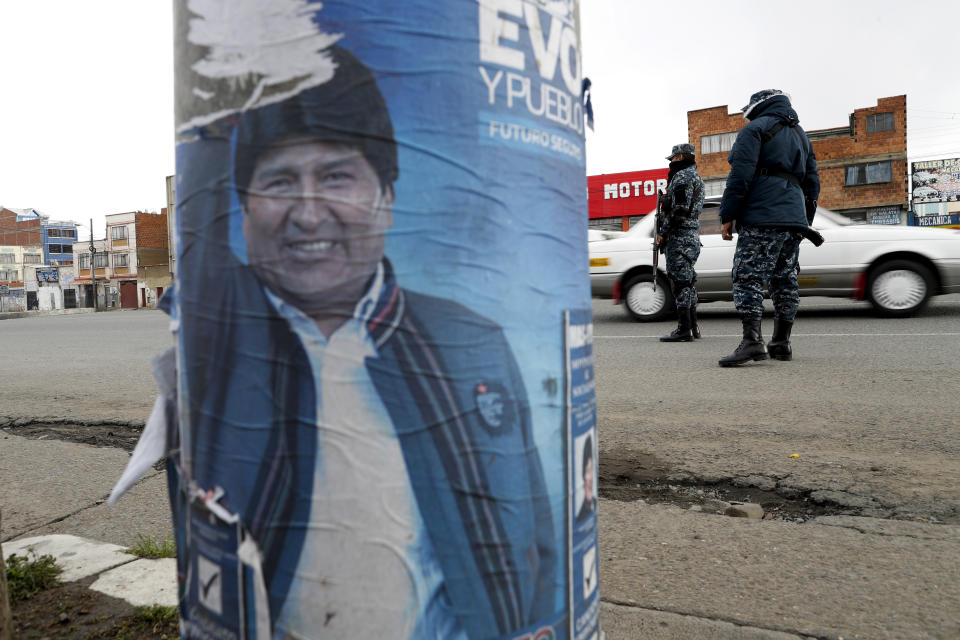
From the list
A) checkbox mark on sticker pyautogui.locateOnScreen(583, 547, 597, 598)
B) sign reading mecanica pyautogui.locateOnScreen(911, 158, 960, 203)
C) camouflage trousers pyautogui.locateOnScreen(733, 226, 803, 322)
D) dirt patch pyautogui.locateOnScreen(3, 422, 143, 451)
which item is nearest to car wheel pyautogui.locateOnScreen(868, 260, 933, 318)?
camouflage trousers pyautogui.locateOnScreen(733, 226, 803, 322)

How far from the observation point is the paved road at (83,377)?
16.9ft

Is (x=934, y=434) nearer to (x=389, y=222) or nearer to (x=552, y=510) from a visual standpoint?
(x=552, y=510)

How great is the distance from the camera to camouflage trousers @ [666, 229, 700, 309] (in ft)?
22.9

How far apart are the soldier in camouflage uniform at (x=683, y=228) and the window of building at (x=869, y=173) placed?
3368cm

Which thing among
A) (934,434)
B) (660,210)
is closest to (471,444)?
(934,434)

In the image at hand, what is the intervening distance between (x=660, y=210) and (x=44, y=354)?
8.15 meters

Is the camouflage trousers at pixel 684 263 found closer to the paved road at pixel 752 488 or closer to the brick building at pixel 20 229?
the paved road at pixel 752 488

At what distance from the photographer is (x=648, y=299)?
9.19 meters

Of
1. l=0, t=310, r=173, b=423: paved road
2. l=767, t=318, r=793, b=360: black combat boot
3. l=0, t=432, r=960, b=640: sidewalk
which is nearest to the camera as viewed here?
l=0, t=432, r=960, b=640: sidewalk

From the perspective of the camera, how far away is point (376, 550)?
0.88m

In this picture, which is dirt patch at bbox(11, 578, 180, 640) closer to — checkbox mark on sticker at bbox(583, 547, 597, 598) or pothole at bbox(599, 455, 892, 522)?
checkbox mark on sticker at bbox(583, 547, 597, 598)

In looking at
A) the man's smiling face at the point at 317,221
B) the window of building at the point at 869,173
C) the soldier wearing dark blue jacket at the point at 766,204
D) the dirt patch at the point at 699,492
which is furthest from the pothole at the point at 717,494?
the window of building at the point at 869,173

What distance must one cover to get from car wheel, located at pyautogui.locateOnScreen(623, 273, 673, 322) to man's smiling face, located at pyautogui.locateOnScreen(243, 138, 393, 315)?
860 centimetres

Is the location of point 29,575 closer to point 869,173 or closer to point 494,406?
point 494,406
